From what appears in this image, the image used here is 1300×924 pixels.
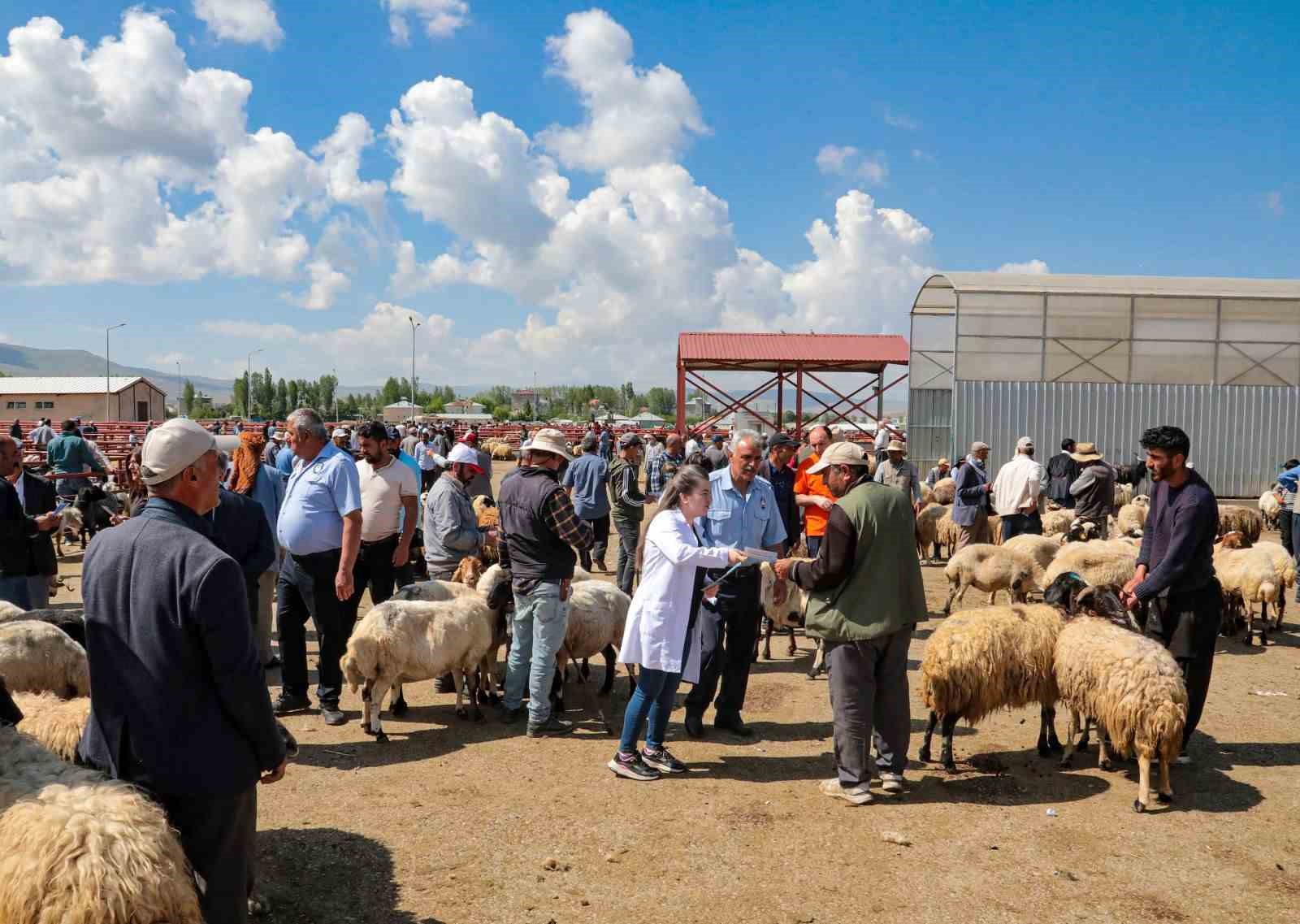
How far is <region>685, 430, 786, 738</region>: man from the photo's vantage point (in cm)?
618

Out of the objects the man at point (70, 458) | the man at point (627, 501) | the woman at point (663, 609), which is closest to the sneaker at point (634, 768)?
the woman at point (663, 609)

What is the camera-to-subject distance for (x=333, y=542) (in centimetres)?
606

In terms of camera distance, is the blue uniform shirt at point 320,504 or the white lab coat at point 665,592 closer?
the white lab coat at point 665,592

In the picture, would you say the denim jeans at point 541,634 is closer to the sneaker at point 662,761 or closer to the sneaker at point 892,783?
the sneaker at point 662,761

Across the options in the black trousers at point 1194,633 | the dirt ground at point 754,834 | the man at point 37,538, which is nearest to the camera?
the dirt ground at point 754,834

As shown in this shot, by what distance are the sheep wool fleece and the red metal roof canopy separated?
92.3ft


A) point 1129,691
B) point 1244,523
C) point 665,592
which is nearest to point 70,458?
point 665,592

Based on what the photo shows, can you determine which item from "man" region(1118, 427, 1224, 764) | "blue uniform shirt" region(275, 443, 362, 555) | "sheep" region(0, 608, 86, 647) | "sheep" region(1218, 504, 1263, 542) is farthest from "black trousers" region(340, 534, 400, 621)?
"sheep" region(1218, 504, 1263, 542)

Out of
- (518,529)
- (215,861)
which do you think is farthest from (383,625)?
(215,861)

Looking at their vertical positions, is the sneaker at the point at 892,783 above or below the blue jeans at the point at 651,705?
below

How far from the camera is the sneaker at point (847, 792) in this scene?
4996mm

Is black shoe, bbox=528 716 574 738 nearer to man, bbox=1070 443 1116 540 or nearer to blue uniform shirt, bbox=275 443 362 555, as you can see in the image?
blue uniform shirt, bbox=275 443 362 555

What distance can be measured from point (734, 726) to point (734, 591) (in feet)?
3.24

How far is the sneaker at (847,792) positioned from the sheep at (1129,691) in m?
1.45
